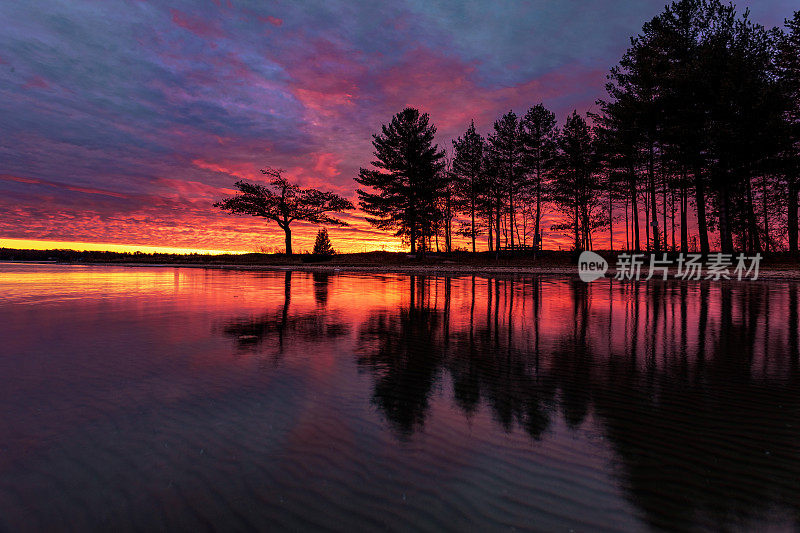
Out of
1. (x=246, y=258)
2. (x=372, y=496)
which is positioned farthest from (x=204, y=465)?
(x=246, y=258)

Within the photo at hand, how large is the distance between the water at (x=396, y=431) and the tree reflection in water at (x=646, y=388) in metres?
0.02

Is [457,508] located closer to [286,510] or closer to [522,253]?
[286,510]

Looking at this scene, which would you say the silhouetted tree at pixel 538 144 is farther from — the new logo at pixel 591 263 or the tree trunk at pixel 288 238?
the tree trunk at pixel 288 238

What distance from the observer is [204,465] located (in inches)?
109

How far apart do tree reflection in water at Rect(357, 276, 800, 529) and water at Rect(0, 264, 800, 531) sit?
2 centimetres

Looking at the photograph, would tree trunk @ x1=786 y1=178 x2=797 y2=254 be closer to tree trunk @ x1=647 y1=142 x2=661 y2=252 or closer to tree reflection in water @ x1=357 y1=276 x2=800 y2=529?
tree trunk @ x1=647 y1=142 x2=661 y2=252

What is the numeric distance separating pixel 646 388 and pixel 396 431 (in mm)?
3157

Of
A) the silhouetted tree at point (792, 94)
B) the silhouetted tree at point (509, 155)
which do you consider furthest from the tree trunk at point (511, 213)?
the silhouetted tree at point (792, 94)

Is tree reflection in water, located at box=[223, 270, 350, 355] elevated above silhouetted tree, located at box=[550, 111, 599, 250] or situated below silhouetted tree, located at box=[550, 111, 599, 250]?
below

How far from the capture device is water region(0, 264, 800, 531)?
92.0 inches

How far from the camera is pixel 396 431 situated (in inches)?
133

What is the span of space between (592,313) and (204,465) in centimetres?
1014

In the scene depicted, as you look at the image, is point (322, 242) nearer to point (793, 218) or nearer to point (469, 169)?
point (469, 169)

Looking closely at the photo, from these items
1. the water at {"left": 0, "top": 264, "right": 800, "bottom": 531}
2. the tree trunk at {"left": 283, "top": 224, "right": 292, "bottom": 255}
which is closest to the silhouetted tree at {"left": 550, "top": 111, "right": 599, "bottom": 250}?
the tree trunk at {"left": 283, "top": 224, "right": 292, "bottom": 255}
